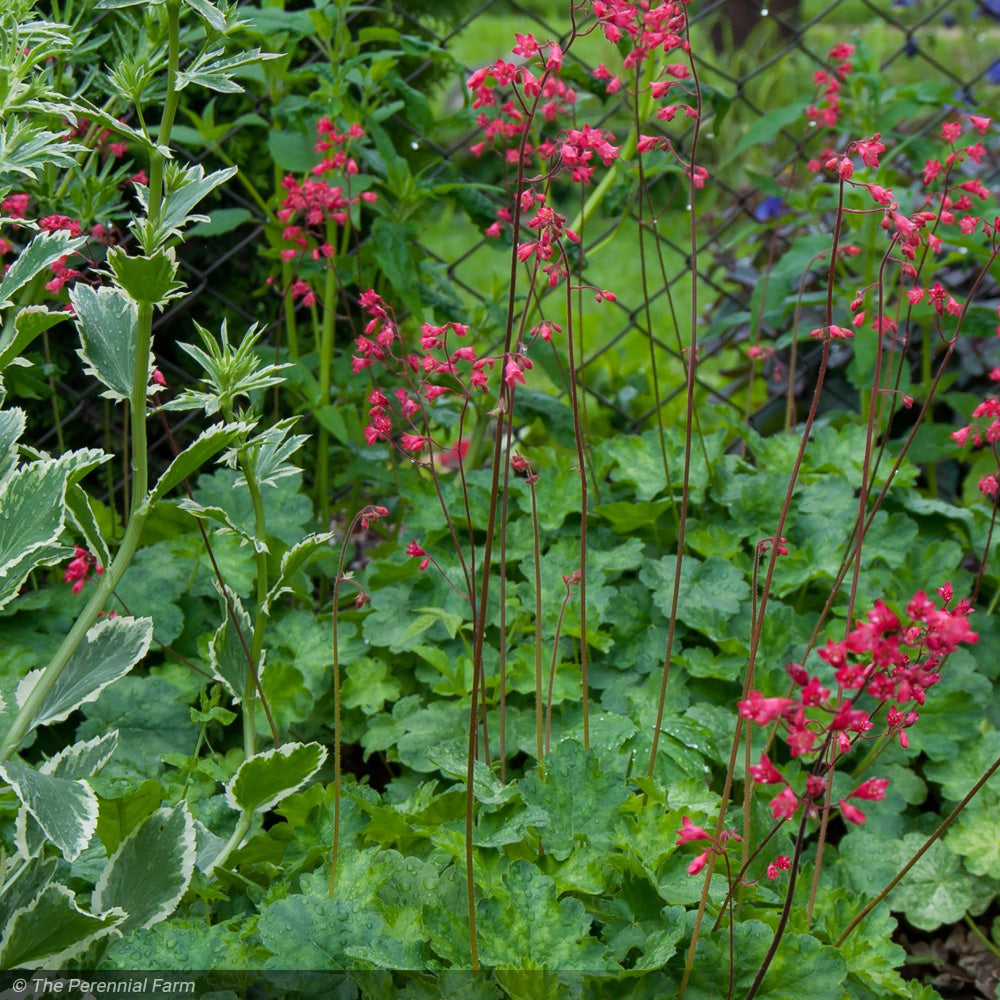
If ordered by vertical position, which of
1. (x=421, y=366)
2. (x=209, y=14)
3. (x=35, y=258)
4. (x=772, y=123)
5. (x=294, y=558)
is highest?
(x=209, y=14)

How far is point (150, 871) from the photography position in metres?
1.36

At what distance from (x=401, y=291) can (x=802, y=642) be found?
1.01 m

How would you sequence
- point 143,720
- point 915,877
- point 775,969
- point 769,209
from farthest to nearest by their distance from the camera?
point 769,209
point 143,720
point 915,877
point 775,969

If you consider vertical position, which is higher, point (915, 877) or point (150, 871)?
point (150, 871)

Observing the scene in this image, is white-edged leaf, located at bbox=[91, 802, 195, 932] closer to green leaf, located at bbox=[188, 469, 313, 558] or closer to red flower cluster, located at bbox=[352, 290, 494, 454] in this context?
red flower cluster, located at bbox=[352, 290, 494, 454]

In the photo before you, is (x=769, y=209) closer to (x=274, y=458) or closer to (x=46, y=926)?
(x=274, y=458)

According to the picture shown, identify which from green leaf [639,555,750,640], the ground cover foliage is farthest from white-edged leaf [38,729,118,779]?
green leaf [639,555,750,640]

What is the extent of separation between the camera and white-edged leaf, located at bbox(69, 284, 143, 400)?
1.43 m

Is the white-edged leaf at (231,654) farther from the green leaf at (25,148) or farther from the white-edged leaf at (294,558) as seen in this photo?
the green leaf at (25,148)

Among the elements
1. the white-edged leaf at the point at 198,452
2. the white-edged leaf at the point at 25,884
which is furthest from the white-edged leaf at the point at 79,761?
the white-edged leaf at the point at 198,452

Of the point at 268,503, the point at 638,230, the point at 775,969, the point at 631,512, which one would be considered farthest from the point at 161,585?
the point at 638,230

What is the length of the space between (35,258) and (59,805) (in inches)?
25.7

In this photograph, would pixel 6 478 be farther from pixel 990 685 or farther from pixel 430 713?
pixel 990 685

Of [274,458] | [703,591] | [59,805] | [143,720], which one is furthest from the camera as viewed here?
[703,591]
